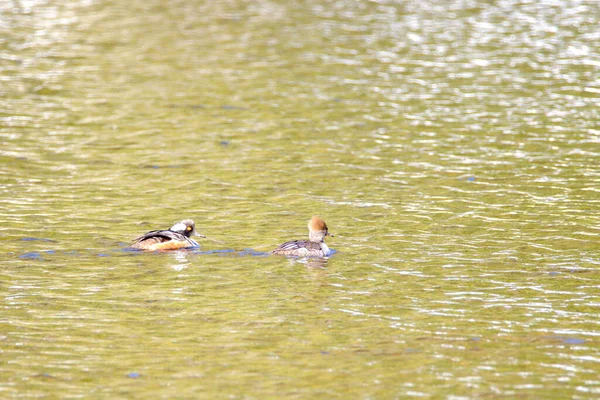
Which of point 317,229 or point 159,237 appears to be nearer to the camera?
point 317,229

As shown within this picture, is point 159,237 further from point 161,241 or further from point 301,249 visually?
point 301,249

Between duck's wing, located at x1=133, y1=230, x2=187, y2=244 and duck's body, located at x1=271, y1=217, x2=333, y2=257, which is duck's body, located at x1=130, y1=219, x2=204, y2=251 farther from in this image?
duck's body, located at x1=271, y1=217, x2=333, y2=257

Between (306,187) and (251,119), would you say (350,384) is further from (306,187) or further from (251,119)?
(251,119)

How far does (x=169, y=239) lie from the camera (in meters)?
16.0

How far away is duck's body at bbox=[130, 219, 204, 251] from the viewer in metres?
15.8

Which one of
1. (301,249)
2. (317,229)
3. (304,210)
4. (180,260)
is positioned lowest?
(304,210)

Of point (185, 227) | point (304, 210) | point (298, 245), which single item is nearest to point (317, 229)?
point (298, 245)

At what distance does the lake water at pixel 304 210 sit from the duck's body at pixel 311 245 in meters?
0.20

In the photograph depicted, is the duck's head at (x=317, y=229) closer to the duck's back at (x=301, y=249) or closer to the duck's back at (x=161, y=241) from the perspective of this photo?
the duck's back at (x=301, y=249)

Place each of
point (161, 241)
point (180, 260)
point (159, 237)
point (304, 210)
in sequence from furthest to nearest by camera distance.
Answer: point (304, 210) < point (161, 241) < point (159, 237) < point (180, 260)

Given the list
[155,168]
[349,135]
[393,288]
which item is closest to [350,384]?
[393,288]

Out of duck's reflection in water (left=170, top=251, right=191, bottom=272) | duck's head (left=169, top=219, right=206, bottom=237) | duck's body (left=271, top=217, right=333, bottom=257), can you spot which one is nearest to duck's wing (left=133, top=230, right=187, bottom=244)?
duck's head (left=169, top=219, right=206, bottom=237)

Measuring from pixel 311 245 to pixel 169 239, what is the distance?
7.45 ft

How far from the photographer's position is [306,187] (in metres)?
20.1
